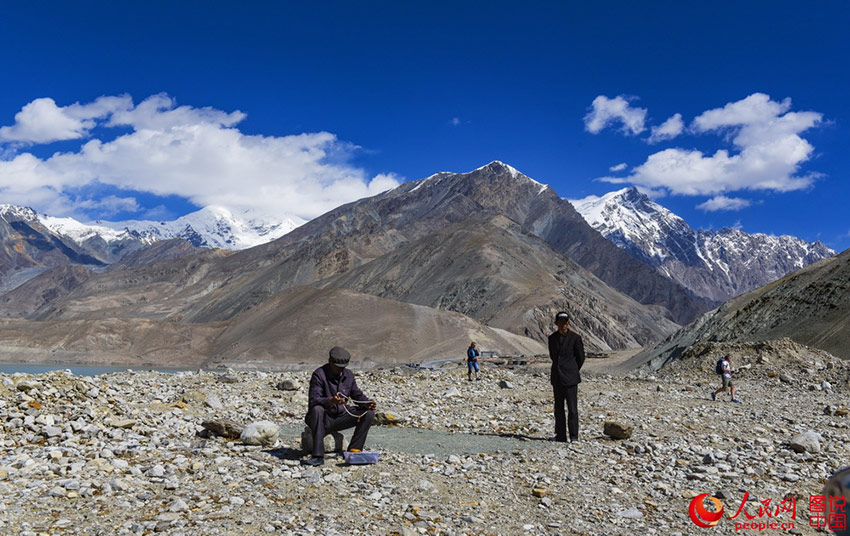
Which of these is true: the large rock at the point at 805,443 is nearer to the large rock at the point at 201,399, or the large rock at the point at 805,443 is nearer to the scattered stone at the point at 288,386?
the large rock at the point at 201,399

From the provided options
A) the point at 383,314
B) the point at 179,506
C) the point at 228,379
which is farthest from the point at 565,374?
the point at 383,314

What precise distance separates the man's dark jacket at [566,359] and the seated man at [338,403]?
357 centimetres

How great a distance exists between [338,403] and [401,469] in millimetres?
1306

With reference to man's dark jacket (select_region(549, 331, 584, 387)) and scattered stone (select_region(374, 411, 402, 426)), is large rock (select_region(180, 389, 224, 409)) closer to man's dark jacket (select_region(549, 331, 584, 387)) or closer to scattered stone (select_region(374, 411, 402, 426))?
scattered stone (select_region(374, 411, 402, 426))

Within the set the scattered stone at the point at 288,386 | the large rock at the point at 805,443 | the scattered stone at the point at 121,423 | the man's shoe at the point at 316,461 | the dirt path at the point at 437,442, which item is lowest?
the dirt path at the point at 437,442

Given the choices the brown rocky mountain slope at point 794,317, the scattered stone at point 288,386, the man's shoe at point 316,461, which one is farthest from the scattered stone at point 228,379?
the brown rocky mountain slope at point 794,317

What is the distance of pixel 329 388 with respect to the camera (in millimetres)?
9477

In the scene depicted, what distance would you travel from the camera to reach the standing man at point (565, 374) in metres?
11.1

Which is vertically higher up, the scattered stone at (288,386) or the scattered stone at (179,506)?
the scattered stone at (288,386)

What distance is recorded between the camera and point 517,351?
8731 centimetres

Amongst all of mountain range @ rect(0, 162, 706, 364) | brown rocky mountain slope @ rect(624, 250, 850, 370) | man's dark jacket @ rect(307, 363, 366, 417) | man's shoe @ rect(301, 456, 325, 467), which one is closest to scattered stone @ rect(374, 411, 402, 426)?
man's dark jacket @ rect(307, 363, 366, 417)

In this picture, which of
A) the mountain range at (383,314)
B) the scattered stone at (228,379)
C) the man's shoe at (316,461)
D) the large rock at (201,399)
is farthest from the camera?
the mountain range at (383,314)

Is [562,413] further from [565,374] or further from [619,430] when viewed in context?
[619,430]

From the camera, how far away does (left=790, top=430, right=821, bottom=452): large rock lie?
10.1 metres
